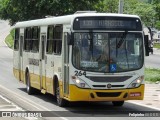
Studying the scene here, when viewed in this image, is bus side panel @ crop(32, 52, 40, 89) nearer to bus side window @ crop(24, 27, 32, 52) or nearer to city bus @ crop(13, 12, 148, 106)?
bus side window @ crop(24, 27, 32, 52)

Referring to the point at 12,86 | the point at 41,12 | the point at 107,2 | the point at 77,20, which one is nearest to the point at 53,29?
the point at 77,20

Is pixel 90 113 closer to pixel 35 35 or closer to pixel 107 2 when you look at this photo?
pixel 35 35

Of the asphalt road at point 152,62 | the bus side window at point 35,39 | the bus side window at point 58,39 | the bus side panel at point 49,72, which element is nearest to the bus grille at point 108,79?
the bus side window at point 58,39

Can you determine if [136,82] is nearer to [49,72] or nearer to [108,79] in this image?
[108,79]

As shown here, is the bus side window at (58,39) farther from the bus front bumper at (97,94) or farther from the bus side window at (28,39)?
the bus side window at (28,39)

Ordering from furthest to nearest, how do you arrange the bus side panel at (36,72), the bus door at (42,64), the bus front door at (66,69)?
the bus side panel at (36,72)
the bus door at (42,64)
the bus front door at (66,69)

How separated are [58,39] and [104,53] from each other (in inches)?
82.5

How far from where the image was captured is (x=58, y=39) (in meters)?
16.6

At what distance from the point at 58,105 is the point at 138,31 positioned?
11.4 feet

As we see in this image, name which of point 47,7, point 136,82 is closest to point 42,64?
point 136,82

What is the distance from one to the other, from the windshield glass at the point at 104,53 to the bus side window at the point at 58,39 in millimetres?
1282

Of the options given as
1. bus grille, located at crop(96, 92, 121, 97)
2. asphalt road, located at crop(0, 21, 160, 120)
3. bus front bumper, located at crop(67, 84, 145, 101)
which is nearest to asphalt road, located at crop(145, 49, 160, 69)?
asphalt road, located at crop(0, 21, 160, 120)

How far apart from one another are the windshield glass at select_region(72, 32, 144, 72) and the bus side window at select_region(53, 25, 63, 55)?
128 centimetres

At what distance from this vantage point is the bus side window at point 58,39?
16359mm
